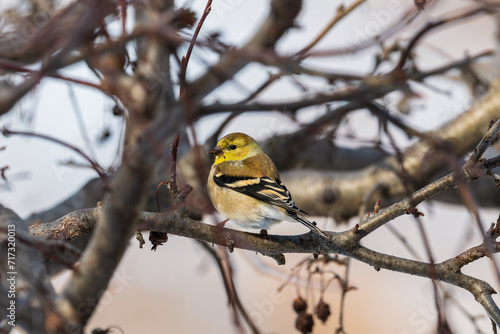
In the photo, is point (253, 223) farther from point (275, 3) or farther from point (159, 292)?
point (159, 292)

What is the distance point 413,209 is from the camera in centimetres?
137

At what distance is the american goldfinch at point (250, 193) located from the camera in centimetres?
206

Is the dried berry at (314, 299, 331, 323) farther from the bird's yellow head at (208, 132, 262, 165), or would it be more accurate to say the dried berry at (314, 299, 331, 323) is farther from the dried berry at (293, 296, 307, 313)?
the bird's yellow head at (208, 132, 262, 165)

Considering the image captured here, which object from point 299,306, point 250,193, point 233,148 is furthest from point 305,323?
point 233,148

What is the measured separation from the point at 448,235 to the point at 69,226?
371 cm

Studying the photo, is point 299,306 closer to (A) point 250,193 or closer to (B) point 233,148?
(A) point 250,193

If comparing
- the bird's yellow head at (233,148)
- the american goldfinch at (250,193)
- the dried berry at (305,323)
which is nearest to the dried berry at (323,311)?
the dried berry at (305,323)

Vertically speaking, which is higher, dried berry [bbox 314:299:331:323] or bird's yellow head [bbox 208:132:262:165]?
bird's yellow head [bbox 208:132:262:165]

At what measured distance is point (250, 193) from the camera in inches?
83.5

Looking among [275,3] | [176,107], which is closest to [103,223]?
[176,107]

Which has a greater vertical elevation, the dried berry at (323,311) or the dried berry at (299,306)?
the dried berry at (299,306)

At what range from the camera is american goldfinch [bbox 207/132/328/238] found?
6.75ft

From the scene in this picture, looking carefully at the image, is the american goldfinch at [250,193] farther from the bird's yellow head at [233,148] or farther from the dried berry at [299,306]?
the dried berry at [299,306]

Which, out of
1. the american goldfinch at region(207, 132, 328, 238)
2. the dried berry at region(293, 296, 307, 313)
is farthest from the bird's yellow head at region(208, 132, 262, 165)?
the dried berry at region(293, 296, 307, 313)
